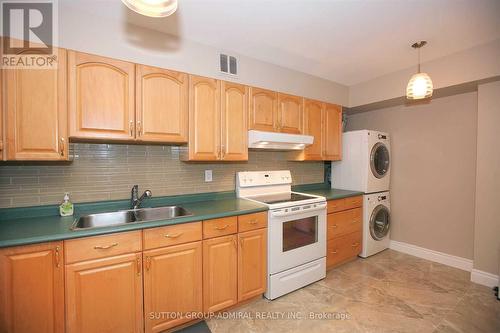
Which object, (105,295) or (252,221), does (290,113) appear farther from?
(105,295)

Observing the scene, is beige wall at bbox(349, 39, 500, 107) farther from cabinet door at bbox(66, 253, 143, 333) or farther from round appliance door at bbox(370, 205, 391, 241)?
cabinet door at bbox(66, 253, 143, 333)

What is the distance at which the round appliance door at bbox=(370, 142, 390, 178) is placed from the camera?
309 centimetres

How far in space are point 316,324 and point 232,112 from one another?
2.12 m

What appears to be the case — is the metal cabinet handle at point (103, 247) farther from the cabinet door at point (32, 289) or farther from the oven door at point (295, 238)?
the oven door at point (295, 238)

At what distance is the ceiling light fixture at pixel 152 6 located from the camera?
1102 mm

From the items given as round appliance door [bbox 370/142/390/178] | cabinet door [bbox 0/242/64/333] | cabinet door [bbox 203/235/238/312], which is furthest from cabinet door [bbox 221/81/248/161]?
round appliance door [bbox 370/142/390/178]

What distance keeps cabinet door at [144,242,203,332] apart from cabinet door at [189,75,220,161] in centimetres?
86

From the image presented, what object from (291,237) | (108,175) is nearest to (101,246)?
(108,175)

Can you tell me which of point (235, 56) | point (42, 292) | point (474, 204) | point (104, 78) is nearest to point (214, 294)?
point (42, 292)

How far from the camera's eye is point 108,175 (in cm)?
200

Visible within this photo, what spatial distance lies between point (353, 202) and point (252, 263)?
171 cm

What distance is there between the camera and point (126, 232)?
1506 mm

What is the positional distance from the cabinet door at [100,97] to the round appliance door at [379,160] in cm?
303

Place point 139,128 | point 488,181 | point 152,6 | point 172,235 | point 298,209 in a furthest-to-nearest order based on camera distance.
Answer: point 488,181 < point 298,209 < point 139,128 < point 172,235 < point 152,6
